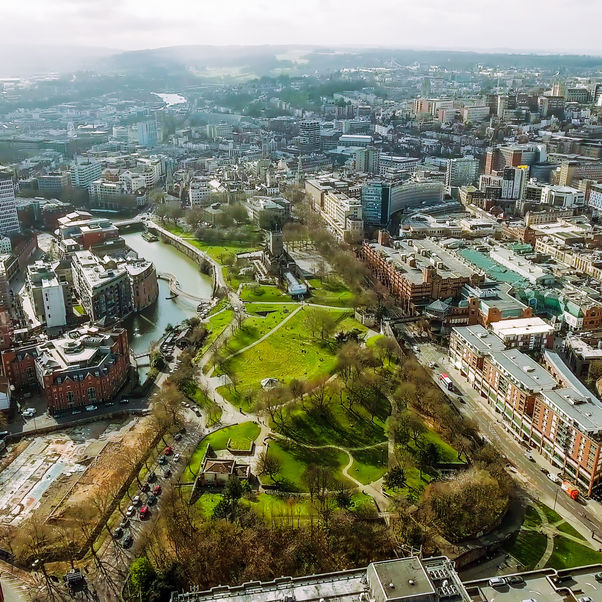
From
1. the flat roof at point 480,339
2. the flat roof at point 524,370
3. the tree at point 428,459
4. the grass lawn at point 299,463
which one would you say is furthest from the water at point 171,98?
the tree at point 428,459

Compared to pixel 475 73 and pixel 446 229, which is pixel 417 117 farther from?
pixel 475 73

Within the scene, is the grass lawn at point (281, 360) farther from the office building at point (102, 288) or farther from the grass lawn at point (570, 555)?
the grass lawn at point (570, 555)

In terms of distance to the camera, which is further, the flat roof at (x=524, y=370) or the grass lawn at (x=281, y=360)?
the grass lawn at (x=281, y=360)

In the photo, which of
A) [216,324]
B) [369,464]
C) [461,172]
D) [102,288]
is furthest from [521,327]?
[461,172]

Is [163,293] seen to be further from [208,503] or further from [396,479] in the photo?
[396,479]

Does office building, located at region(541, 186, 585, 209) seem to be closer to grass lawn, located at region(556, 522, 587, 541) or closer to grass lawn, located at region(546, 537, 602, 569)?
grass lawn, located at region(556, 522, 587, 541)

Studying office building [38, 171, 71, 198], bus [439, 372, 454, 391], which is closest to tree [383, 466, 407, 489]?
bus [439, 372, 454, 391]
